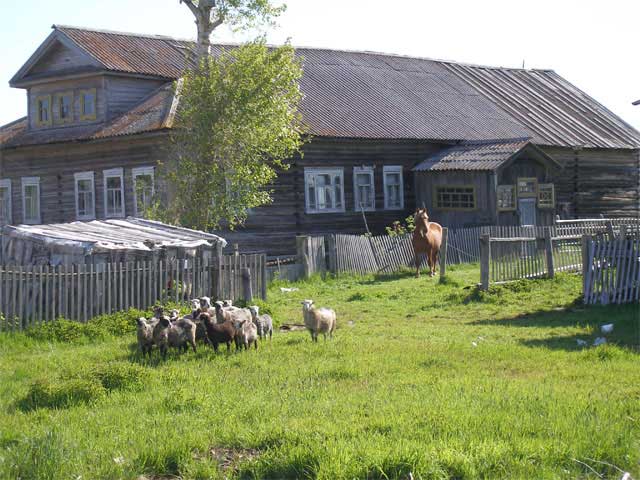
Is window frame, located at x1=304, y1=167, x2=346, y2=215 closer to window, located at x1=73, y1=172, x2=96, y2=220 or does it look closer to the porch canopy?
window, located at x1=73, y1=172, x2=96, y2=220

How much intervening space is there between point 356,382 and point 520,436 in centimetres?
280

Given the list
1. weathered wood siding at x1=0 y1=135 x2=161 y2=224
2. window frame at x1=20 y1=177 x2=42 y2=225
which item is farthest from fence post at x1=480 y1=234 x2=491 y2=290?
window frame at x1=20 y1=177 x2=42 y2=225

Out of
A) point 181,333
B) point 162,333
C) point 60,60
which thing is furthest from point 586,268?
point 60,60

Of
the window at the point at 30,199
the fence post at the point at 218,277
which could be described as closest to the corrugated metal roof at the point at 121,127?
the window at the point at 30,199

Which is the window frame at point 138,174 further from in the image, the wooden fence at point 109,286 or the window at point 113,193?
the wooden fence at point 109,286

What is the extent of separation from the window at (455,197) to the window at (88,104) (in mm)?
11779

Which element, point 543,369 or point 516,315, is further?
point 516,315

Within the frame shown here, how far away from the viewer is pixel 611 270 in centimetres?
1617

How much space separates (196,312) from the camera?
13.2m

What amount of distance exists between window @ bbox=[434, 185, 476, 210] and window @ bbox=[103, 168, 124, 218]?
10.5m

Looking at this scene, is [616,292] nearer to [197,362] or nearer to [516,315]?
[516,315]

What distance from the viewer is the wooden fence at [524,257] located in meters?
19.1

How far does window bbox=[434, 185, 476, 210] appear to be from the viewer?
98.1ft

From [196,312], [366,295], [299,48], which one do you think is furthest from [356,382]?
[299,48]
